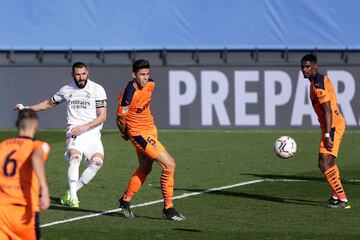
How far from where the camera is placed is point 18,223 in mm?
9117

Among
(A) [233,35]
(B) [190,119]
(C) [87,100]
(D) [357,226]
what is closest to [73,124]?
(C) [87,100]

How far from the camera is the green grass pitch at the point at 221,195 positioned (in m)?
13.0

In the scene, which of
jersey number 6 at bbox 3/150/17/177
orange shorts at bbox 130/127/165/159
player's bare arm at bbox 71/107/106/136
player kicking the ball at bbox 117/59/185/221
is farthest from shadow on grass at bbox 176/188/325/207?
jersey number 6 at bbox 3/150/17/177

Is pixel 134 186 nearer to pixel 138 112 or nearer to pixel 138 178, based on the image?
pixel 138 178

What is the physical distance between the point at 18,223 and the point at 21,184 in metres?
0.36

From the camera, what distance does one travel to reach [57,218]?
555 inches

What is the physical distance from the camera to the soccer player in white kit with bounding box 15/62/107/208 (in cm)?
1534

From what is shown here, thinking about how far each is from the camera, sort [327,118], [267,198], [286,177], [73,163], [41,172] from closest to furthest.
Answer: [41,172] → [327,118] → [73,163] → [267,198] → [286,177]

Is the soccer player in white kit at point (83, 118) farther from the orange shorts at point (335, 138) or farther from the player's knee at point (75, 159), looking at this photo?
the orange shorts at point (335, 138)

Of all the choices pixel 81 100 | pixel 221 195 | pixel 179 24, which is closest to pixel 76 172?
pixel 81 100

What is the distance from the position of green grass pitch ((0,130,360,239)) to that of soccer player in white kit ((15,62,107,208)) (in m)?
0.64

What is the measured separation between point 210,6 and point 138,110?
760 inches

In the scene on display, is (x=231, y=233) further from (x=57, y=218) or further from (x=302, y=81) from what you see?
(x=302, y=81)

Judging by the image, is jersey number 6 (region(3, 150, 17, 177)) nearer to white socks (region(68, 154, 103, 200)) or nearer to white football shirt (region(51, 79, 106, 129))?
white socks (region(68, 154, 103, 200))
